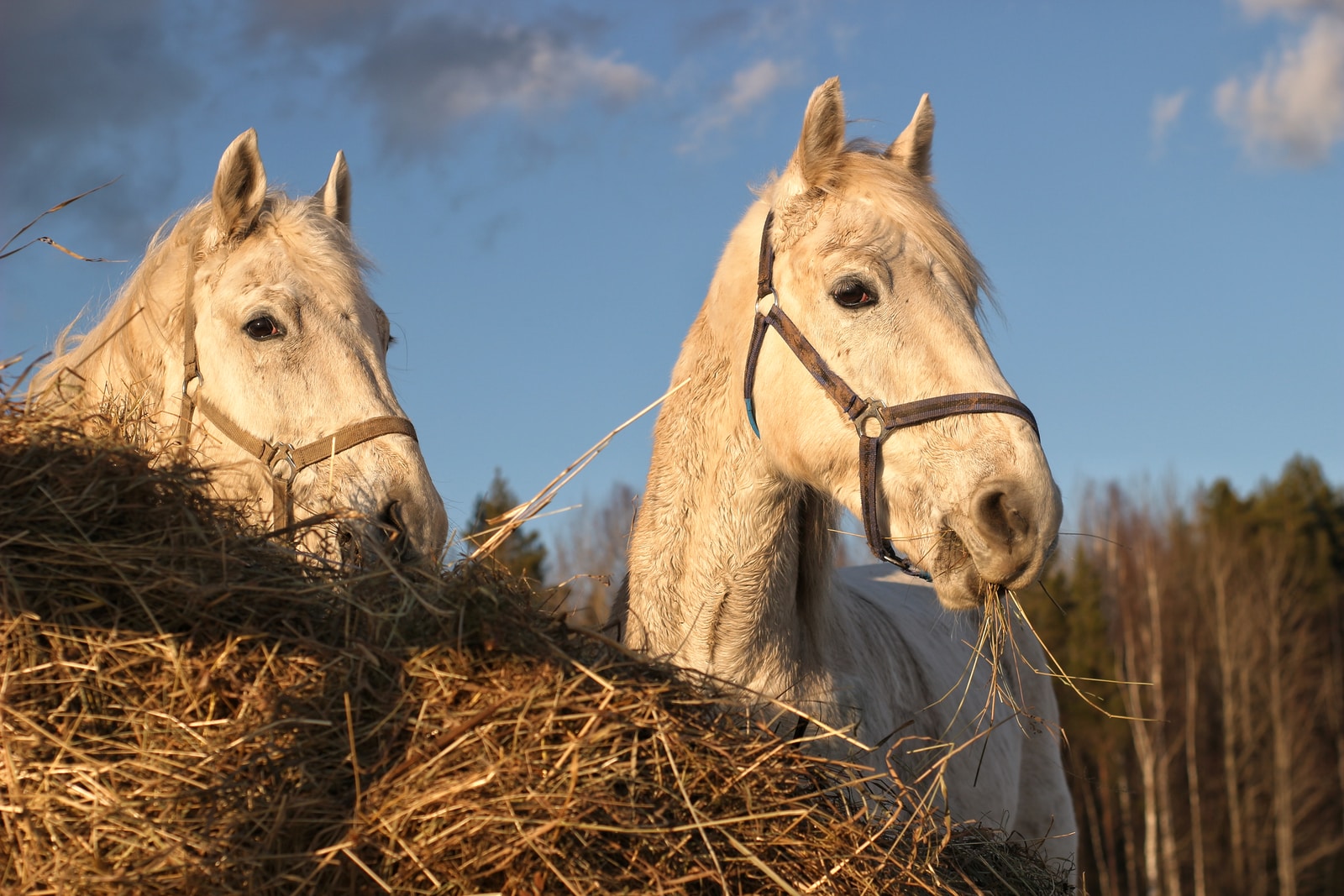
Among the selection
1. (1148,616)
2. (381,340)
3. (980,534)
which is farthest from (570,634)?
(1148,616)

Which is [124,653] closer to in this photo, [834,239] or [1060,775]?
[834,239]

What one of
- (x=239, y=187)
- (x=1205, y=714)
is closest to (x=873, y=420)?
(x=239, y=187)

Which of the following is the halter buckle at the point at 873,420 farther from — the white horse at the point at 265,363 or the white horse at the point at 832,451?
the white horse at the point at 265,363

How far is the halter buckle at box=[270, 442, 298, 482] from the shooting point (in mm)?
3453

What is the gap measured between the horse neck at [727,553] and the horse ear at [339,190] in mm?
1725

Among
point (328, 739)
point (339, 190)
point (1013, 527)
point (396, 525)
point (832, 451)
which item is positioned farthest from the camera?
point (339, 190)

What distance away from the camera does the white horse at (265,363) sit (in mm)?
3406

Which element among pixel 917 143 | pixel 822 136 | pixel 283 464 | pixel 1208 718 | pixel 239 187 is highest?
pixel 1208 718

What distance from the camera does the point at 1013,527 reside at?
3.12m

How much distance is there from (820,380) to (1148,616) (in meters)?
29.5

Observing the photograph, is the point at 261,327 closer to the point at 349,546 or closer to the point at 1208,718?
the point at 349,546

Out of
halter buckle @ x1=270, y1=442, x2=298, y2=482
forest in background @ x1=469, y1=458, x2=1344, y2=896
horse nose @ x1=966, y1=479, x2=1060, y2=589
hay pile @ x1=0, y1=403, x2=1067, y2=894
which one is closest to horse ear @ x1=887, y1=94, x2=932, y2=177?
horse nose @ x1=966, y1=479, x2=1060, y2=589

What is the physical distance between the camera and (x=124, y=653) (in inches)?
81.4

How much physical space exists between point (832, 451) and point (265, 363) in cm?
186
